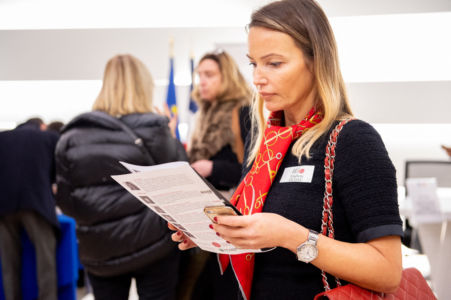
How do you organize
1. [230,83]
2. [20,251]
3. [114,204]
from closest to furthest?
[114,204]
[230,83]
[20,251]

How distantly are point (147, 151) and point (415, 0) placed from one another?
3.93 m

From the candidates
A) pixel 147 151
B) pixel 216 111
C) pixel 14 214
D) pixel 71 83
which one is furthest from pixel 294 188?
pixel 71 83

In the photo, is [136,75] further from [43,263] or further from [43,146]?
[43,263]

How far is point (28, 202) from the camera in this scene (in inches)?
98.9

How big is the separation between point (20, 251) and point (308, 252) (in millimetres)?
2454

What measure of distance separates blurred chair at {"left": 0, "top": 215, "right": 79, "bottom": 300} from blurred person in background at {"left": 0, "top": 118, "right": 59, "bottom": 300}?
5cm

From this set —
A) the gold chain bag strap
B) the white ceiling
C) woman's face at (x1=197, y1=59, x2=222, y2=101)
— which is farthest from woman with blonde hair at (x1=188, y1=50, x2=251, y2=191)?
the white ceiling

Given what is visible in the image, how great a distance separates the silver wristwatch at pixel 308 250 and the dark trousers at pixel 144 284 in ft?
3.71

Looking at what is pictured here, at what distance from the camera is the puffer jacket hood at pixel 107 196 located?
170cm

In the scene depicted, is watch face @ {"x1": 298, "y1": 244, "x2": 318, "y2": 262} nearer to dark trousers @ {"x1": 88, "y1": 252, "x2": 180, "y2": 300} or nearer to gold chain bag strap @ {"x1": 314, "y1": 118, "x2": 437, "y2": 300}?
gold chain bag strap @ {"x1": 314, "y1": 118, "x2": 437, "y2": 300}

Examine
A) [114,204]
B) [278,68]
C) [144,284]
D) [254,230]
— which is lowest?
[144,284]

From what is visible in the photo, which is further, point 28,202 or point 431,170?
point 431,170

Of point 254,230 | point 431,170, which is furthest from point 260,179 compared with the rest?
point 431,170

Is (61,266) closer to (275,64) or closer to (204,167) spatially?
(204,167)
